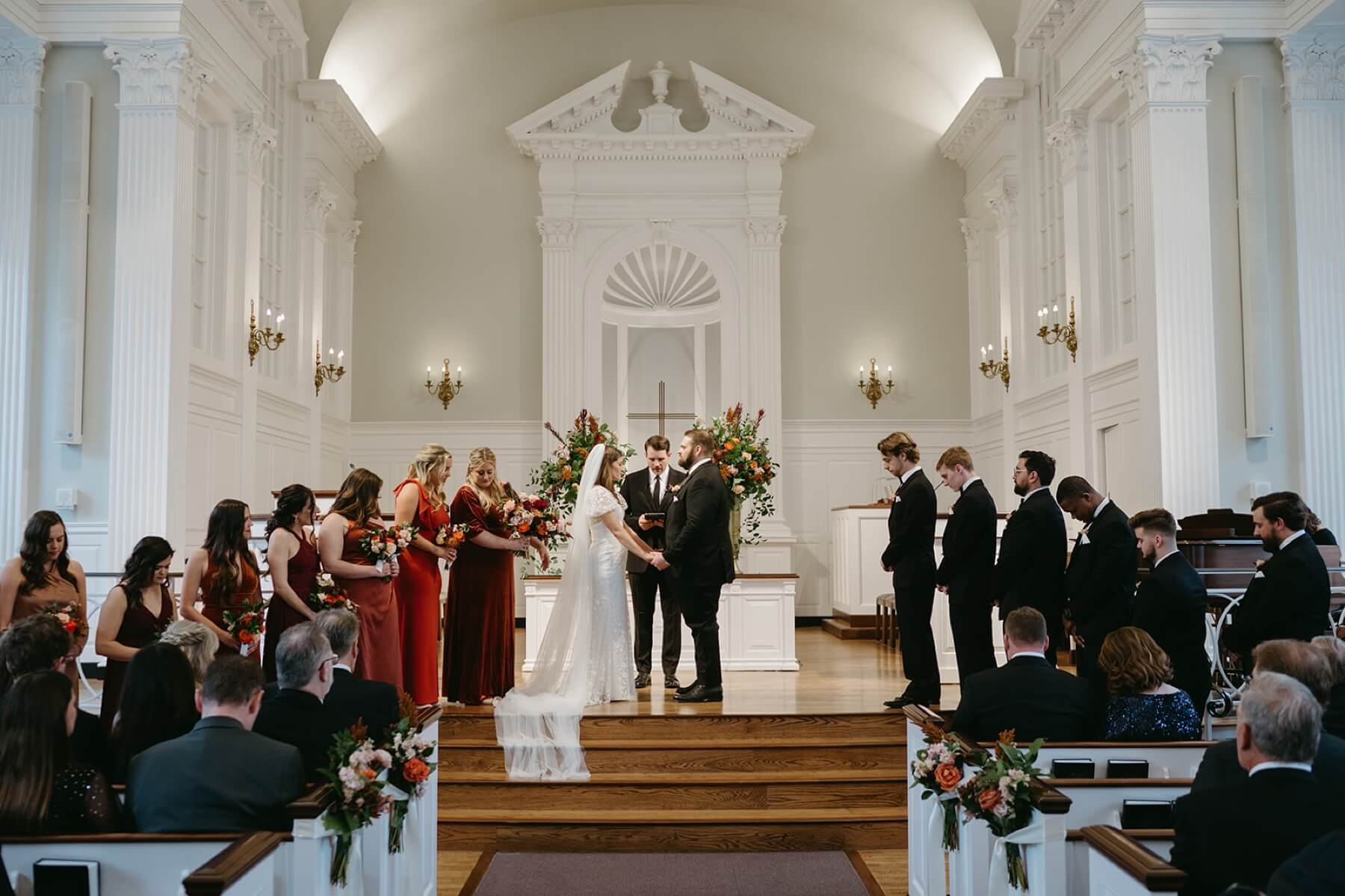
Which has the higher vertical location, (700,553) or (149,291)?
(149,291)

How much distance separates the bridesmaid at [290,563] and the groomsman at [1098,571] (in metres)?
3.70

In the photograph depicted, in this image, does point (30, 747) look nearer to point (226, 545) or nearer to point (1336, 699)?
point (226, 545)

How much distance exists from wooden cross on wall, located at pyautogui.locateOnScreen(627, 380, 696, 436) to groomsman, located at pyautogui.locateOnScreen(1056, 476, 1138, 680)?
8210 mm

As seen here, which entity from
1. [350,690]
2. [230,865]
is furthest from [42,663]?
[230,865]

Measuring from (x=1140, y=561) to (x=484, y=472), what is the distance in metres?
4.32

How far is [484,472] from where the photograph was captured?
21.5ft

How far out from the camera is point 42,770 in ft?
9.48

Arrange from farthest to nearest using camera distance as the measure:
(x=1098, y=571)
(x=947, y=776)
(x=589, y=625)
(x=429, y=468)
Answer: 1. (x=589, y=625)
2. (x=429, y=468)
3. (x=1098, y=571)
4. (x=947, y=776)

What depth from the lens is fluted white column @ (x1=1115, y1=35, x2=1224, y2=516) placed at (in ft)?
26.9

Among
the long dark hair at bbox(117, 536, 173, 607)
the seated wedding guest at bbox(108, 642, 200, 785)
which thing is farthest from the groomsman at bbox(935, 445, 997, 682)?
the seated wedding guest at bbox(108, 642, 200, 785)

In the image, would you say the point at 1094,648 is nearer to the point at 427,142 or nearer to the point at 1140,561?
the point at 1140,561

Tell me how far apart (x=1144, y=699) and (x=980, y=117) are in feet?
30.7

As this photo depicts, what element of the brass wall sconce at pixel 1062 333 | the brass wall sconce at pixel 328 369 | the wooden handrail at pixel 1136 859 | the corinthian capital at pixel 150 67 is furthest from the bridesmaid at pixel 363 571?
the brass wall sconce at pixel 1062 333

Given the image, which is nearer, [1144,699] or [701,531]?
[1144,699]
